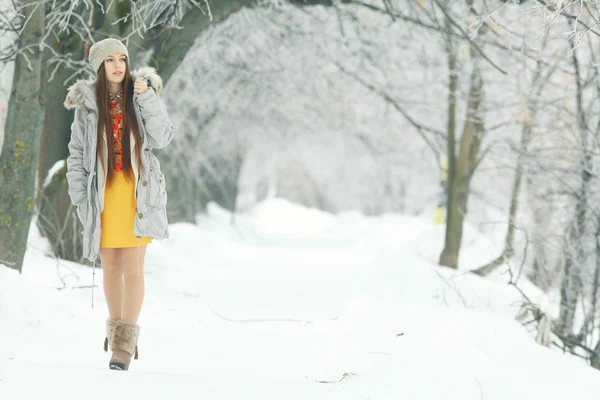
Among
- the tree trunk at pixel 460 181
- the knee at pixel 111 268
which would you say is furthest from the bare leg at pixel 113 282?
the tree trunk at pixel 460 181

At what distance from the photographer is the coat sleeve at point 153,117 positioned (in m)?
3.76

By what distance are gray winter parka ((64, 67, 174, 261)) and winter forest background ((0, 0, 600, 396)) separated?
124 cm

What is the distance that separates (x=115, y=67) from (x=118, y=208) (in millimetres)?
762

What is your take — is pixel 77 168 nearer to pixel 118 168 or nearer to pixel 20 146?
pixel 118 168

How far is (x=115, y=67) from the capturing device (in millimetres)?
3805

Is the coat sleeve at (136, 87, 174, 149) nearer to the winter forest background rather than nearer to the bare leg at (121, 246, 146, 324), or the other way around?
the bare leg at (121, 246, 146, 324)

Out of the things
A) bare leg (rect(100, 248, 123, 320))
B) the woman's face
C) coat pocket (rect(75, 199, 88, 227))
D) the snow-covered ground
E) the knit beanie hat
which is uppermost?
the knit beanie hat

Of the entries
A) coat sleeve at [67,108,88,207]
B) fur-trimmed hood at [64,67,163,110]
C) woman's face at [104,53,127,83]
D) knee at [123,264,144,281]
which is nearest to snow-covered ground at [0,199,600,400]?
knee at [123,264,144,281]

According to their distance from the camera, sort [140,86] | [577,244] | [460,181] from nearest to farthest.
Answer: [140,86] < [577,244] < [460,181]

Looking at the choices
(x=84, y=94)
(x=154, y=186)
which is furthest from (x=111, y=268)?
(x=84, y=94)

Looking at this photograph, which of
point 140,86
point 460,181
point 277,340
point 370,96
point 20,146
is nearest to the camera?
point 140,86

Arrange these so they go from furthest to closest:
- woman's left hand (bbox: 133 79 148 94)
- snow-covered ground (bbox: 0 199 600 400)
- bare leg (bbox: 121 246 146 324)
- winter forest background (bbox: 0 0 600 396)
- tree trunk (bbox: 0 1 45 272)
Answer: winter forest background (bbox: 0 0 600 396) < tree trunk (bbox: 0 1 45 272) < bare leg (bbox: 121 246 146 324) < woman's left hand (bbox: 133 79 148 94) < snow-covered ground (bbox: 0 199 600 400)

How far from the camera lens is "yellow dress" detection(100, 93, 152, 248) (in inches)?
150

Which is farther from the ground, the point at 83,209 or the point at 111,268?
the point at 83,209
